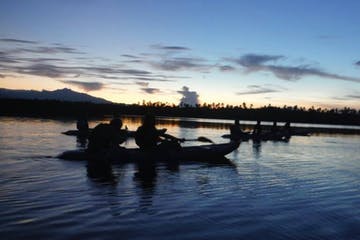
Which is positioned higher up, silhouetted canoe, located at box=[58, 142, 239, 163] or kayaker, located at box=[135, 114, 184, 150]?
kayaker, located at box=[135, 114, 184, 150]

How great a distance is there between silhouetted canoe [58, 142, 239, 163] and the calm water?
2.37 ft

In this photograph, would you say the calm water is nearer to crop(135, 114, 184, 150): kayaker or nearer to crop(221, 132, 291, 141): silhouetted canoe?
crop(135, 114, 184, 150): kayaker

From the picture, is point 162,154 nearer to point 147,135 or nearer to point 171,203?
point 147,135

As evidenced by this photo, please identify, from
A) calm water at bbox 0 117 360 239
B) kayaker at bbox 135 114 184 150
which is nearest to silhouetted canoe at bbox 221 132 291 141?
kayaker at bbox 135 114 184 150

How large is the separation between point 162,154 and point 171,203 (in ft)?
28.3

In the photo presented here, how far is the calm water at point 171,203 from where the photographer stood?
8219 millimetres

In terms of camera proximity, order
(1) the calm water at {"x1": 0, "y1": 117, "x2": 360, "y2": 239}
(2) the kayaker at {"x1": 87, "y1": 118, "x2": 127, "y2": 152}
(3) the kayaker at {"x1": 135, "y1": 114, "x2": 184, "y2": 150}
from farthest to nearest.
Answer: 1. (3) the kayaker at {"x1": 135, "y1": 114, "x2": 184, "y2": 150}
2. (2) the kayaker at {"x1": 87, "y1": 118, "x2": 127, "y2": 152}
3. (1) the calm water at {"x1": 0, "y1": 117, "x2": 360, "y2": 239}

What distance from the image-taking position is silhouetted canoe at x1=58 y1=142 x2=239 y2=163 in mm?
17859

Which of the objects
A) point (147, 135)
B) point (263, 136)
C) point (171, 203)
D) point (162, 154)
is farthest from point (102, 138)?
point (263, 136)

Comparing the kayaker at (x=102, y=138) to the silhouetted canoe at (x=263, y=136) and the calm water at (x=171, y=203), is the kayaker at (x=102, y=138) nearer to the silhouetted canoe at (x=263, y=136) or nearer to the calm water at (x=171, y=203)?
the calm water at (x=171, y=203)

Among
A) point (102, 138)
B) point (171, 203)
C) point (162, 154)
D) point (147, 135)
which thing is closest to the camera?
point (171, 203)

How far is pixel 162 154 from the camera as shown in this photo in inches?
757

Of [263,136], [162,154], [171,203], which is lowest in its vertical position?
[171,203]

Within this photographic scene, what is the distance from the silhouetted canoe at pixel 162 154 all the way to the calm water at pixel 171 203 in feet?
2.37
